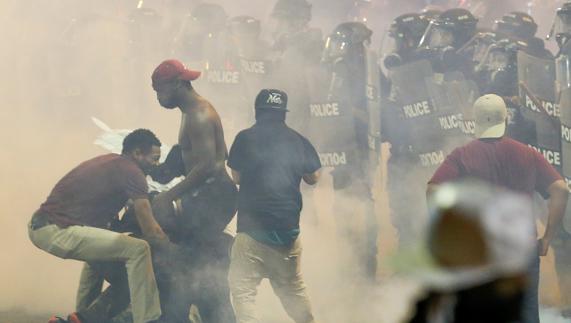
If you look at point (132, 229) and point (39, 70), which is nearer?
point (132, 229)

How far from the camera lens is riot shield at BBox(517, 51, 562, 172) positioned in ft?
30.3

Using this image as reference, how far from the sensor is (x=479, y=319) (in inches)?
309

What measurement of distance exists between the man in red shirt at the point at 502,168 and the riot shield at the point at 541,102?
5.42ft

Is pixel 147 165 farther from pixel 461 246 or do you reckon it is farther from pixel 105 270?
pixel 461 246

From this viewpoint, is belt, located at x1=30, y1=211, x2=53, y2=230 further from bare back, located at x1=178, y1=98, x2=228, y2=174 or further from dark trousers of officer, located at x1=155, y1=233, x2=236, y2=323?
bare back, located at x1=178, y1=98, x2=228, y2=174

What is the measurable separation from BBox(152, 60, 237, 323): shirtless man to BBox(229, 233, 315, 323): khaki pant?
0.36m

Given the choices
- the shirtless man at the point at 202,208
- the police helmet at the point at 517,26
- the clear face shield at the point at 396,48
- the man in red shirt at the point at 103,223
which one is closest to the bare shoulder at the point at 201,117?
the shirtless man at the point at 202,208

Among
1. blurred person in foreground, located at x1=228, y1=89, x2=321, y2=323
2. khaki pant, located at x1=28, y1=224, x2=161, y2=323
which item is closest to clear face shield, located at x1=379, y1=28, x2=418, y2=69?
blurred person in foreground, located at x1=228, y1=89, x2=321, y2=323

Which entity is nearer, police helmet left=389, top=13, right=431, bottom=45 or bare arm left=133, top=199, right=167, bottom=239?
bare arm left=133, top=199, right=167, bottom=239

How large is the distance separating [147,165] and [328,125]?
2.59 meters

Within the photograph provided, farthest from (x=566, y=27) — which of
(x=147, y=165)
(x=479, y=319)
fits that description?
(x=147, y=165)

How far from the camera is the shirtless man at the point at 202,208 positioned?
7918mm

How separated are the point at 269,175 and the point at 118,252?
978mm

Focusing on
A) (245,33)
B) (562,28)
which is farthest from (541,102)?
(245,33)
